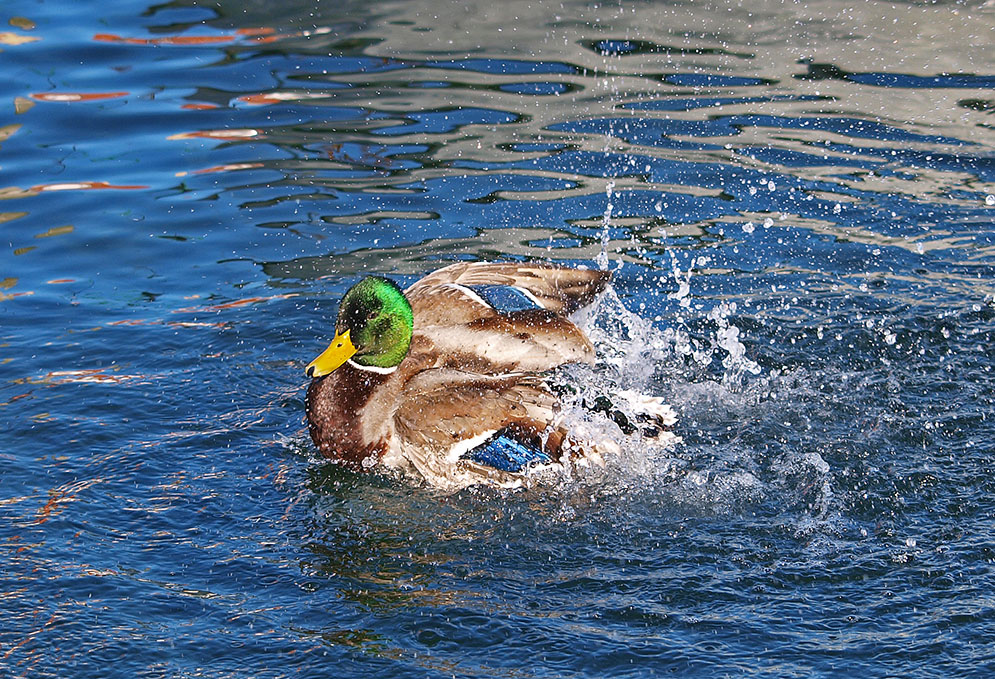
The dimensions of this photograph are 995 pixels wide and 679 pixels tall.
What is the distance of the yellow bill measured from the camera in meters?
5.28

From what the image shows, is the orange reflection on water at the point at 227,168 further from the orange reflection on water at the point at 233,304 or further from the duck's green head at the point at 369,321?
the duck's green head at the point at 369,321

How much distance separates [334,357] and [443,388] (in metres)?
0.49

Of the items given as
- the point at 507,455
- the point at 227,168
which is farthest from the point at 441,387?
the point at 227,168

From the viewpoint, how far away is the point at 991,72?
29.9 feet

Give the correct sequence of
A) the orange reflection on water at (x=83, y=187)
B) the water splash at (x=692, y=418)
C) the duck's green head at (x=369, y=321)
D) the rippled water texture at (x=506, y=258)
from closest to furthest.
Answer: the rippled water texture at (x=506, y=258)
the water splash at (x=692, y=418)
the duck's green head at (x=369, y=321)
the orange reflection on water at (x=83, y=187)

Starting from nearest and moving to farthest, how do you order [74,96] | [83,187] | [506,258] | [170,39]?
[506,258] < [83,187] < [74,96] < [170,39]

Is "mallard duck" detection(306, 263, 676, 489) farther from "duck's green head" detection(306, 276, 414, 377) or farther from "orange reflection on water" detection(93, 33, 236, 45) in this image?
"orange reflection on water" detection(93, 33, 236, 45)

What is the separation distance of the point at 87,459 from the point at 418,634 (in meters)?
2.00

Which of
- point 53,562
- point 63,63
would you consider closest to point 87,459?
point 53,562

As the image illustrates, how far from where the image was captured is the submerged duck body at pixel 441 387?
17.0 ft

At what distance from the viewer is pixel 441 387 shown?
5312 mm

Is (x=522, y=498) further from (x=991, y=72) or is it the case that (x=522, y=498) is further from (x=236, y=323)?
(x=991, y=72)

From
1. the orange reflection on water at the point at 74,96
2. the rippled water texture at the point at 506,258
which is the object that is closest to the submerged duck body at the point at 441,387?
the rippled water texture at the point at 506,258

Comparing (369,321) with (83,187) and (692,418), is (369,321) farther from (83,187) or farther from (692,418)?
(83,187)
